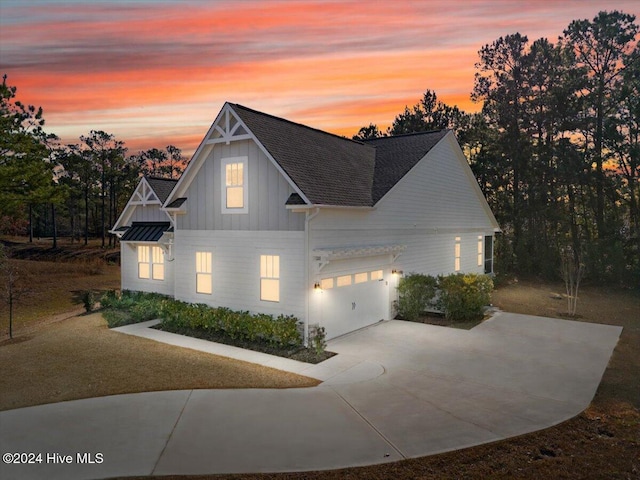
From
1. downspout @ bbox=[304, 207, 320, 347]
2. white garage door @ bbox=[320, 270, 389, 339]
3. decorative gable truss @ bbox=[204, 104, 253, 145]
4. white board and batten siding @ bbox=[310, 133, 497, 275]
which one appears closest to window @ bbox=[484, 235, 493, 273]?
white board and batten siding @ bbox=[310, 133, 497, 275]

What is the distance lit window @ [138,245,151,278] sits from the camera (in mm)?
18984

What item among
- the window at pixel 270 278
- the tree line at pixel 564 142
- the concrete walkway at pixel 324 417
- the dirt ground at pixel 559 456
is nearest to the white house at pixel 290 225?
the window at pixel 270 278

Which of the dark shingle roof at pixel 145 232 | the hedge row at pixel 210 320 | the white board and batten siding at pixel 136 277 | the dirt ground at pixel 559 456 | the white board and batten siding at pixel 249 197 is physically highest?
the white board and batten siding at pixel 249 197

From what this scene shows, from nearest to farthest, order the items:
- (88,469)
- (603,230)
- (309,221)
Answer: (88,469) < (309,221) < (603,230)

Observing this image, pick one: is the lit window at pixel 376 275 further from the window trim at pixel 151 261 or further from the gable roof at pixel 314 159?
the window trim at pixel 151 261

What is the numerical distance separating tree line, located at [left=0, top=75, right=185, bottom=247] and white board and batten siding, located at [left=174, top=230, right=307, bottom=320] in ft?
52.9

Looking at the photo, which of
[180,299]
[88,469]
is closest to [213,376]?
[88,469]

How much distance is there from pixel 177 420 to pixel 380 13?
13.5m

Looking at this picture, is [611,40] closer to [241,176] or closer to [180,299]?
[241,176]

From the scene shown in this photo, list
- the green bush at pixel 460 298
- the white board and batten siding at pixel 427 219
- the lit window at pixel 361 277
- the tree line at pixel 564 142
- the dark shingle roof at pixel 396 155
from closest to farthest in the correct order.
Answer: the white board and batten siding at pixel 427 219, the lit window at pixel 361 277, the green bush at pixel 460 298, the dark shingle roof at pixel 396 155, the tree line at pixel 564 142

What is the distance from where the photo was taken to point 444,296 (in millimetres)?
16188

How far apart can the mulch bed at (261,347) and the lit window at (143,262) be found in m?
4.96

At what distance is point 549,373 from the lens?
34.1ft

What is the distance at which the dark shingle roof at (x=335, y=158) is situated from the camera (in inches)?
520
